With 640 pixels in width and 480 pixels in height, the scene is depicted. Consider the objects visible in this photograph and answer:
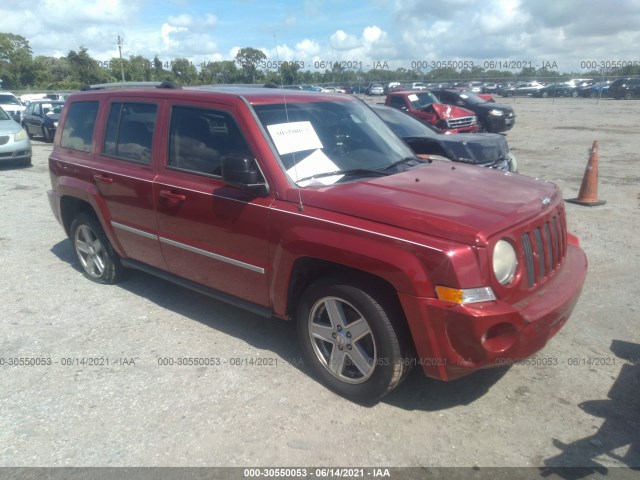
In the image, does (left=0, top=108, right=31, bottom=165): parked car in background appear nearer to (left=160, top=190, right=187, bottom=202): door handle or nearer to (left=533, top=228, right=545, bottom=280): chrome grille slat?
(left=160, top=190, right=187, bottom=202): door handle

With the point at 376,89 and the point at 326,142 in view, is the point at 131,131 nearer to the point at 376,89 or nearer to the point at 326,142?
the point at 326,142

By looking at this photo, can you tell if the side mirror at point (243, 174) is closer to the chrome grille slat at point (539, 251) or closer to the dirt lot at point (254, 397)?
the dirt lot at point (254, 397)

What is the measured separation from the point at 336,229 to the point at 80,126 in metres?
3.42

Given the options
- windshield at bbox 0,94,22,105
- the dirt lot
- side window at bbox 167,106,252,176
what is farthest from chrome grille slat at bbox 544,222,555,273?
windshield at bbox 0,94,22,105

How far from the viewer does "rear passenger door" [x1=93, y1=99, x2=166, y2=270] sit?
178 inches

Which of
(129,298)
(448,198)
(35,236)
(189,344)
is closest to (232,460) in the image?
(189,344)

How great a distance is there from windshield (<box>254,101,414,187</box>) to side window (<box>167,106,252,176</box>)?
25cm

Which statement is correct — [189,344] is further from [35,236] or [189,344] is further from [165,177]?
[35,236]

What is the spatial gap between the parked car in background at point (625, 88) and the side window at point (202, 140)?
39.6 meters

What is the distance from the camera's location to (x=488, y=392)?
3596mm

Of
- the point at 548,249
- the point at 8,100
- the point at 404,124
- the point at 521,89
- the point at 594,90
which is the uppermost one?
the point at 521,89

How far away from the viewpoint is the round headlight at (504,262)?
2988 mm

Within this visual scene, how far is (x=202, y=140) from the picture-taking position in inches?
163

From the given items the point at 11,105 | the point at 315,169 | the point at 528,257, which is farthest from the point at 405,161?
the point at 11,105
